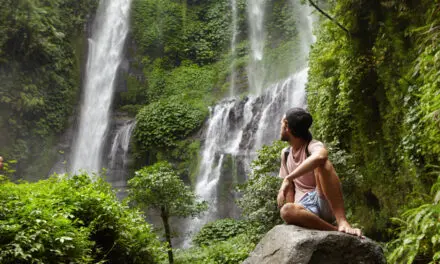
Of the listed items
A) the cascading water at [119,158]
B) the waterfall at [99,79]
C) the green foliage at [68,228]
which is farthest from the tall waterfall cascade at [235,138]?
the green foliage at [68,228]

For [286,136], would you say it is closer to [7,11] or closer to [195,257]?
[195,257]

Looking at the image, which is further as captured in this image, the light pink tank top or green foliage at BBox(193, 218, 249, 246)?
green foliage at BBox(193, 218, 249, 246)

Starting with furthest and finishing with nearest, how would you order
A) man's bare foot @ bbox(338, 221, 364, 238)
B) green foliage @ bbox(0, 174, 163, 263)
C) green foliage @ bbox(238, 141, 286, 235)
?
green foliage @ bbox(238, 141, 286, 235), green foliage @ bbox(0, 174, 163, 263), man's bare foot @ bbox(338, 221, 364, 238)

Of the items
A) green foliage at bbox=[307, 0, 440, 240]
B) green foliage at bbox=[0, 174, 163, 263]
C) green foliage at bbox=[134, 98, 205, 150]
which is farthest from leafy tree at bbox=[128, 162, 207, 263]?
green foliage at bbox=[134, 98, 205, 150]

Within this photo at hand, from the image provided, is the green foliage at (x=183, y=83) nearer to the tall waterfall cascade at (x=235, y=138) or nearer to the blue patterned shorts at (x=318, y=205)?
the tall waterfall cascade at (x=235, y=138)

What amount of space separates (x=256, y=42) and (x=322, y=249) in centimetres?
2032

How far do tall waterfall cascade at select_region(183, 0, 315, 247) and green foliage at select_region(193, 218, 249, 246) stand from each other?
1311 millimetres

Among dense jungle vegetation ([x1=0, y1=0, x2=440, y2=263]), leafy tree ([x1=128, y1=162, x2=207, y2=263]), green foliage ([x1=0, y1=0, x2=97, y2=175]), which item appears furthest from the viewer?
green foliage ([x1=0, y1=0, x2=97, y2=175])

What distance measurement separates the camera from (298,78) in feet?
51.6

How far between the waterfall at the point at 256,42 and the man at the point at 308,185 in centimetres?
1546

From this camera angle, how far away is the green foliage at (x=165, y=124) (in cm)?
1872

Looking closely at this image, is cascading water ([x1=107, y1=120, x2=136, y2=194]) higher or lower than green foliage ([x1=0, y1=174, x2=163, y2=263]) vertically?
lower

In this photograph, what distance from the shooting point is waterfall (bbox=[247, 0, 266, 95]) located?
20.0m

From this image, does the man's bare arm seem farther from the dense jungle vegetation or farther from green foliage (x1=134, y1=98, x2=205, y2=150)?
green foliage (x1=134, y1=98, x2=205, y2=150)
